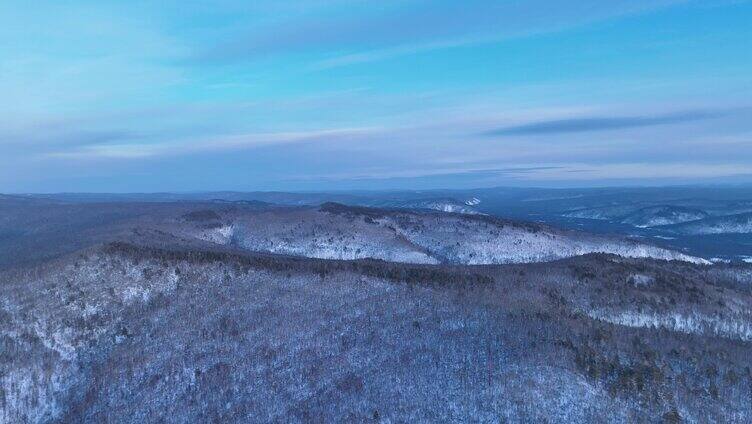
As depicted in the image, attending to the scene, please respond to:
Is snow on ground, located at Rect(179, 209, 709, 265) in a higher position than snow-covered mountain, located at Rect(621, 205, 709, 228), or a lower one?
higher

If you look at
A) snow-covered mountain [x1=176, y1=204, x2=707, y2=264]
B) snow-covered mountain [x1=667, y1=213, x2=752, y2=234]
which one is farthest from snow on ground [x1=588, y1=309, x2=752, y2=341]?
snow-covered mountain [x1=667, y1=213, x2=752, y2=234]

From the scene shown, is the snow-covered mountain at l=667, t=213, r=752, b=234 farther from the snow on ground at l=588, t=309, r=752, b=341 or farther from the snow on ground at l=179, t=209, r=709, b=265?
the snow on ground at l=588, t=309, r=752, b=341

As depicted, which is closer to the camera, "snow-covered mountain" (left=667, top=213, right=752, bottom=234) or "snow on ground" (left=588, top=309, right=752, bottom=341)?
"snow on ground" (left=588, top=309, right=752, bottom=341)

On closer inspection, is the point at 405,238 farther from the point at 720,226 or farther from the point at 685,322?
the point at 720,226

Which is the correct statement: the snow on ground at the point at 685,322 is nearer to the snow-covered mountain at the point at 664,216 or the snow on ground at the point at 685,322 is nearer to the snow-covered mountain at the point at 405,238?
the snow-covered mountain at the point at 405,238

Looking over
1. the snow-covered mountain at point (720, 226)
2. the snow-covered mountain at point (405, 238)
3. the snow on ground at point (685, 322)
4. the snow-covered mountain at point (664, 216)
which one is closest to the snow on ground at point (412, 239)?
the snow-covered mountain at point (405, 238)

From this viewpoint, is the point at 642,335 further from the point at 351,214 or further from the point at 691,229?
the point at 691,229

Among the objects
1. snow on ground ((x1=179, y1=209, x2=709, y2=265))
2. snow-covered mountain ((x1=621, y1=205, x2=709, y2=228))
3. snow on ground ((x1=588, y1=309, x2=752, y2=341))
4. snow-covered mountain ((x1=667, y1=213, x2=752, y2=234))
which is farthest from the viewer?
snow-covered mountain ((x1=621, y1=205, x2=709, y2=228))

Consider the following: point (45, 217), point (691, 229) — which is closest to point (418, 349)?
point (45, 217)

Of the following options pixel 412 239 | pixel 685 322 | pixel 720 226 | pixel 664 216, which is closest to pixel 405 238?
pixel 412 239
